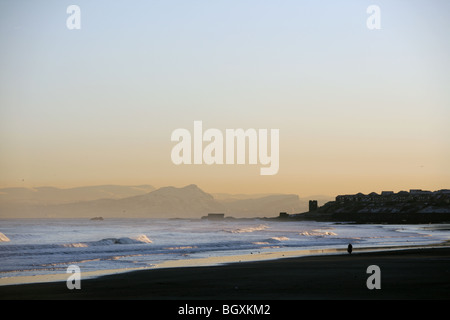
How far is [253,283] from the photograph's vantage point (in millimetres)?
24781

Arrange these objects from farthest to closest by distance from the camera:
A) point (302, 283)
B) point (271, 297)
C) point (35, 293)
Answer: point (302, 283)
point (35, 293)
point (271, 297)

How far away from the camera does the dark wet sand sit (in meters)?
20.7

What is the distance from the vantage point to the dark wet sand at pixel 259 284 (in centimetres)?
2069

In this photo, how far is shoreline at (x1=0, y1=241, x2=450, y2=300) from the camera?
20766mm

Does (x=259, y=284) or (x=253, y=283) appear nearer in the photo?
(x=259, y=284)

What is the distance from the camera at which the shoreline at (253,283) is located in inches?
818

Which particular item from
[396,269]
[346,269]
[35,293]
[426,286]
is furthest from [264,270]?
[35,293]

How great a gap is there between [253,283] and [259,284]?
0.45m

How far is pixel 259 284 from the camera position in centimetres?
2439

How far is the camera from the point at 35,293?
71.6ft
